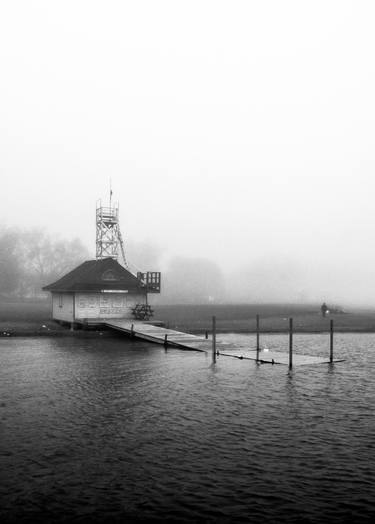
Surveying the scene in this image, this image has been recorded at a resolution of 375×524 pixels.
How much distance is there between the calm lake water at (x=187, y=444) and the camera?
37.7ft

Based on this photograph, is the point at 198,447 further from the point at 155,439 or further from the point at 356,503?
the point at 356,503

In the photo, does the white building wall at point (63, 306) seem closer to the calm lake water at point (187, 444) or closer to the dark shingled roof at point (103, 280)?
the dark shingled roof at point (103, 280)

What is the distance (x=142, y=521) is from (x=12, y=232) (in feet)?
395

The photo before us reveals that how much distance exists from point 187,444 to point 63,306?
39710 millimetres

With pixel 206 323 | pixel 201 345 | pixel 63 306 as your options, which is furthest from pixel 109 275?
pixel 206 323

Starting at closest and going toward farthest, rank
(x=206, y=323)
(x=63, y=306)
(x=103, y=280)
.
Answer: (x=103, y=280) < (x=63, y=306) < (x=206, y=323)

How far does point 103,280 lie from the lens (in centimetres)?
5000

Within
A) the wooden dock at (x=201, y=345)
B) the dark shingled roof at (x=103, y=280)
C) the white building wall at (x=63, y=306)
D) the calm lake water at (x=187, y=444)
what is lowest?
the calm lake water at (x=187, y=444)

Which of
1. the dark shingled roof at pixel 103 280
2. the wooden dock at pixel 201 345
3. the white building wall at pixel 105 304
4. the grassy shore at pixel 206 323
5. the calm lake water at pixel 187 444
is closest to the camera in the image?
the calm lake water at pixel 187 444

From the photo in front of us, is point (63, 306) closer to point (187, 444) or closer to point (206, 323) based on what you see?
point (206, 323)

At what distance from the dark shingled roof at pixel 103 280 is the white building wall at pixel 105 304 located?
1064 millimetres

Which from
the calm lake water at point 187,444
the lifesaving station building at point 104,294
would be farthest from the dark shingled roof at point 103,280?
the calm lake water at point 187,444

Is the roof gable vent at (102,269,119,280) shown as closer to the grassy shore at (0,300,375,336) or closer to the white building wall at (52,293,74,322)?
the white building wall at (52,293,74,322)

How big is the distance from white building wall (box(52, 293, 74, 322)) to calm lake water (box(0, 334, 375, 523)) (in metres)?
21.6
